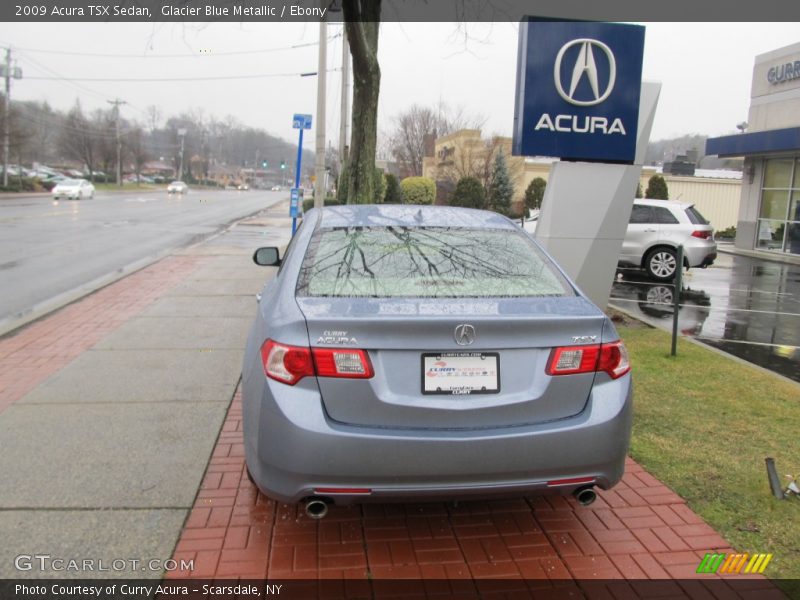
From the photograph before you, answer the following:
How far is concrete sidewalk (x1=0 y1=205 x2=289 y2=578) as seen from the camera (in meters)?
3.19

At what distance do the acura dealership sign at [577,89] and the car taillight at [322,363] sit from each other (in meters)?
5.33

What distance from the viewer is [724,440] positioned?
4492 millimetres

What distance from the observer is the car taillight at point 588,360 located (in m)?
2.92

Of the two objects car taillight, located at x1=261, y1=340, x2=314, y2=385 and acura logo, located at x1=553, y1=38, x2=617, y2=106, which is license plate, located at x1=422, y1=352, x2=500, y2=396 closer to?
car taillight, located at x1=261, y1=340, x2=314, y2=385

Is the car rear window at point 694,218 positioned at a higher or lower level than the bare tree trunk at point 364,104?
lower

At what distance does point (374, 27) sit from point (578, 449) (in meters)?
8.79

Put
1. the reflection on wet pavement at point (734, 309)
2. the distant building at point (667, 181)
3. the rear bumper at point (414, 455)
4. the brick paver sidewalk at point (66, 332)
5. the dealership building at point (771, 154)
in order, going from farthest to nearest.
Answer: the distant building at point (667, 181) → the dealership building at point (771, 154) → the reflection on wet pavement at point (734, 309) → the brick paver sidewalk at point (66, 332) → the rear bumper at point (414, 455)

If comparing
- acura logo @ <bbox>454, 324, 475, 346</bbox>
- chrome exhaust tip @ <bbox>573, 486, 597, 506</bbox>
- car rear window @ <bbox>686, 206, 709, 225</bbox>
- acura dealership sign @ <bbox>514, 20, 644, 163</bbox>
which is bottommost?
chrome exhaust tip @ <bbox>573, 486, 597, 506</bbox>

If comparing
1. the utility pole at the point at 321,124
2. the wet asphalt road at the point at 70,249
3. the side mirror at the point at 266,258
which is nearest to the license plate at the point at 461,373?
the side mirror at the point at 266,258

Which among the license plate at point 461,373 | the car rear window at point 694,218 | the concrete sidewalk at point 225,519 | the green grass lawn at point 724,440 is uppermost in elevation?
the car rear window at point 694,218

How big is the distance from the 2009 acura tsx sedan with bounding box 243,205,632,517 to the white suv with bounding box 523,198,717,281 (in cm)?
1131

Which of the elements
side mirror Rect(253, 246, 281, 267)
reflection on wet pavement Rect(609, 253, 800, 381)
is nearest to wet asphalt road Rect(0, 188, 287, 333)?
side mirror Rect(253, 246, 281, 267)

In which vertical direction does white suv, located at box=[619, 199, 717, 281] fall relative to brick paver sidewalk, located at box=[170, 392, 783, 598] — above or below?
above
